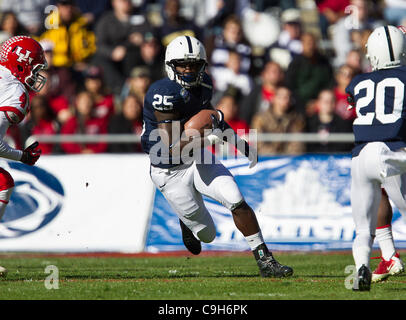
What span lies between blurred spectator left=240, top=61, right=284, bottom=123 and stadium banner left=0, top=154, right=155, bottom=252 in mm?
2043

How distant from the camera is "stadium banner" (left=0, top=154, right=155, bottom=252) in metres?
10.0

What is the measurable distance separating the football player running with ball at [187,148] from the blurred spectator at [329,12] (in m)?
6.44

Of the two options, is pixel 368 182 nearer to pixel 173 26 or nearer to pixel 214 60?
pixel 214 60

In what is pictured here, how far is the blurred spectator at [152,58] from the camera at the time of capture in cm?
1223

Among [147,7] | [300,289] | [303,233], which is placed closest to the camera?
[300,289]

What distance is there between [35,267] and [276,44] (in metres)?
6.20

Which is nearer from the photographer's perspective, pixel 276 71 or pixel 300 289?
pixel 300 289

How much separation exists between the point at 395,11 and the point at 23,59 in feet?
27.4

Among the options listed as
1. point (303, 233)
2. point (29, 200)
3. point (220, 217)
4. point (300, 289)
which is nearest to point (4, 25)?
point (29, 200)

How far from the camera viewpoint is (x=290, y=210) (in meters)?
10.0

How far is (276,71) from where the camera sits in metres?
11.8

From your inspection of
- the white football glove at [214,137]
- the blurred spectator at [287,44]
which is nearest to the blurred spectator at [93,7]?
the blurred spectator at [287,44]

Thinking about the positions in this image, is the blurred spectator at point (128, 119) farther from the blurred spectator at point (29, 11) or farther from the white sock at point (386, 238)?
the white sock at point (386, 238)

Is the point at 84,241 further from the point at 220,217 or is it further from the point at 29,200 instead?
the point at 220,217
